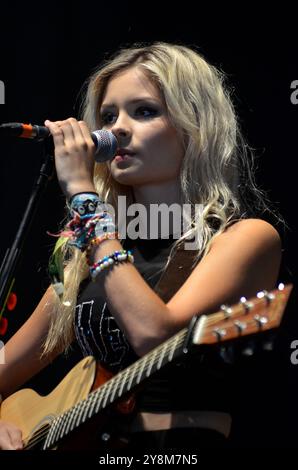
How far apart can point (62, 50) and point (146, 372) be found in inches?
61.1

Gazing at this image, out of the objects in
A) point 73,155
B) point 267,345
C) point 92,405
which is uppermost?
point 73,155

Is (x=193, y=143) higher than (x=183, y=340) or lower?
higher

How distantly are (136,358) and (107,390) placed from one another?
205mm

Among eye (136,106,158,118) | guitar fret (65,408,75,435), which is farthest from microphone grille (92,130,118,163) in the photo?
guitar fret (65,408,75,435)

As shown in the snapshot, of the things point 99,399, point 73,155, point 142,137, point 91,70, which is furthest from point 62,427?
point 91,70

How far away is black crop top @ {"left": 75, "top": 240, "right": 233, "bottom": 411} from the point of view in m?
1.88

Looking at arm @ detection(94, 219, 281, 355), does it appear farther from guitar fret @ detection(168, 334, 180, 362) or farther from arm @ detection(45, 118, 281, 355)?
guitar fret @ detection(168, 334, 180, 362)

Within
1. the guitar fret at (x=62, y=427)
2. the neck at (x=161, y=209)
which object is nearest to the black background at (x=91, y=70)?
the neck at (x=161, y=209)

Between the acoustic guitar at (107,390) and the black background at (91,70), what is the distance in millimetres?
747

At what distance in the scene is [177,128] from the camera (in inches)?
86.9

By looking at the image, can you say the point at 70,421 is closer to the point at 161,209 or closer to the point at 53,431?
the point at 53,431

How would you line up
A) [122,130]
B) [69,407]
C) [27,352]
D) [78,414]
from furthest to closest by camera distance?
1. [27,352]
2. [122,130]
3. [69,407]
4. [78,414]

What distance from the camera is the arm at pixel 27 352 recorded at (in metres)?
2.40

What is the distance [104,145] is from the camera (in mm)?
2020
